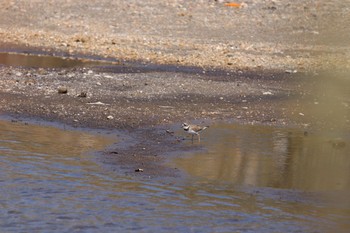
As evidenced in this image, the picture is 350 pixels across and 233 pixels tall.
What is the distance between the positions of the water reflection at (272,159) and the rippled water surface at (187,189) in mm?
12

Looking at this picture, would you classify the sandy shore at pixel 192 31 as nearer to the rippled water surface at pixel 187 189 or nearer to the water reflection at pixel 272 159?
the water reflection at pixel 272 159

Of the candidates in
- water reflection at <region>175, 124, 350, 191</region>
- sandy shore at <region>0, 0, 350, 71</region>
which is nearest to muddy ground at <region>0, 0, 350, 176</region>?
sandy shore at <region>0, 0, 350, 71</region>

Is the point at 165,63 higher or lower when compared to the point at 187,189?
higher

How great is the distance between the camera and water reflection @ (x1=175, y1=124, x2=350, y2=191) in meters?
9.11

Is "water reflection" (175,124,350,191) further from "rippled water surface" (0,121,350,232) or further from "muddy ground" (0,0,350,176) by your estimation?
"muddy ground" (0,0,350,176)

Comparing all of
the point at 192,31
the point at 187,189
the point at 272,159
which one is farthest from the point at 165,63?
the point at 187,189

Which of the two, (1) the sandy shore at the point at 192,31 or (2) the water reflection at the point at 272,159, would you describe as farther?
(1) the sandy shore at the point at 192,31

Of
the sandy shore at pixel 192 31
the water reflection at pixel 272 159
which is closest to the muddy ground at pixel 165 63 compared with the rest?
the sandy shore at pixel 192 31

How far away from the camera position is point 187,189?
28.2 ft

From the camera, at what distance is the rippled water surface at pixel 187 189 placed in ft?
24.6

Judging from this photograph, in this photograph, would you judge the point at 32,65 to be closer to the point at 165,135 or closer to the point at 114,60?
the point at 114,60

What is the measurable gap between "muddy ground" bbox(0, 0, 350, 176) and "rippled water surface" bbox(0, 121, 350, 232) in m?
0.52

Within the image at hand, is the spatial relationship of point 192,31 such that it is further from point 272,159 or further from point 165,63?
point 272,159

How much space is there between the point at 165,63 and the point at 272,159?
8.29m
